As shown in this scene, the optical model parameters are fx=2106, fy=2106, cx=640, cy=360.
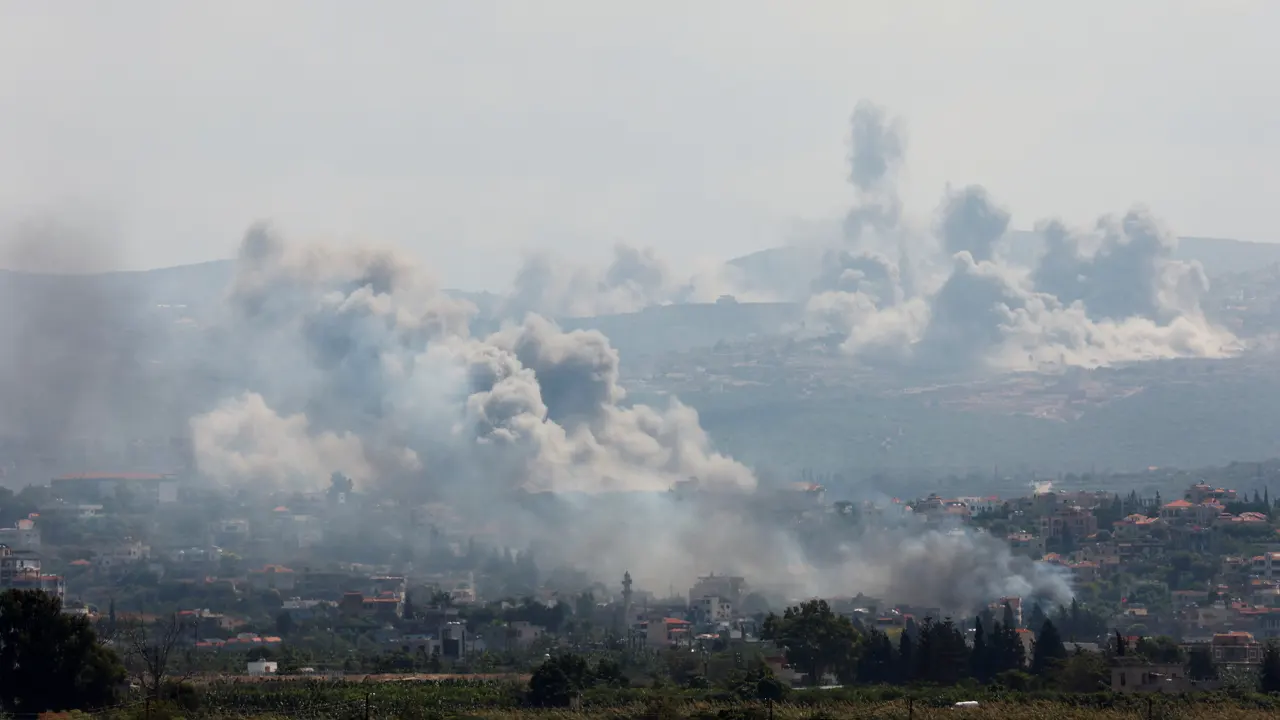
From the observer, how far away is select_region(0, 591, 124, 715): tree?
166 feet

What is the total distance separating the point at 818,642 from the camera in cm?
6562

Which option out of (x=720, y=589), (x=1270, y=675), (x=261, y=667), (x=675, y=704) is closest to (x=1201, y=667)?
(x=1270, y=675)

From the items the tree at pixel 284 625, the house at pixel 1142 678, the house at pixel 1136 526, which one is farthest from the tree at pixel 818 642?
the house at pixel 1136 526

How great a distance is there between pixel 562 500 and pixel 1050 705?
8624cm

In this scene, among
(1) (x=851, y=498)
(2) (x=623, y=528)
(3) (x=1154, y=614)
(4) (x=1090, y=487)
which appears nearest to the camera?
(3) (x=1154, y=614)

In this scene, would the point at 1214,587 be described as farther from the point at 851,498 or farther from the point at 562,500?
the point at 851,498

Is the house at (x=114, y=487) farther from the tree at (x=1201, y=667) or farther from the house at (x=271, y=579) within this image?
the tree at (x=1201, y=667)

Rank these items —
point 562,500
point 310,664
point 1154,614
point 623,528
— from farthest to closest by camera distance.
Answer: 1. point 562,500
2. point 623,528
3. point 1154,614
4. point 310,664

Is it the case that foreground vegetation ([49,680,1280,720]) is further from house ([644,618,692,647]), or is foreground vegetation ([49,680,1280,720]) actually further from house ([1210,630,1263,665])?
house ([644,618,692,647])

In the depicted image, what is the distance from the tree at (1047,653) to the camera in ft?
195

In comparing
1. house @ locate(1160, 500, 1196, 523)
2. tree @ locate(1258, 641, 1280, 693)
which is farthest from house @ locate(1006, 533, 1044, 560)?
tree @ locate(1258, 641, 1280, 693)

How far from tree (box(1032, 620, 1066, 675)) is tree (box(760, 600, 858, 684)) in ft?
18.3

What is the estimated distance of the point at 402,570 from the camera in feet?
406

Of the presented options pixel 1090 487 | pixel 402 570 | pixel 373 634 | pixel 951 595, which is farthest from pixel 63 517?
pixel 1090 487
